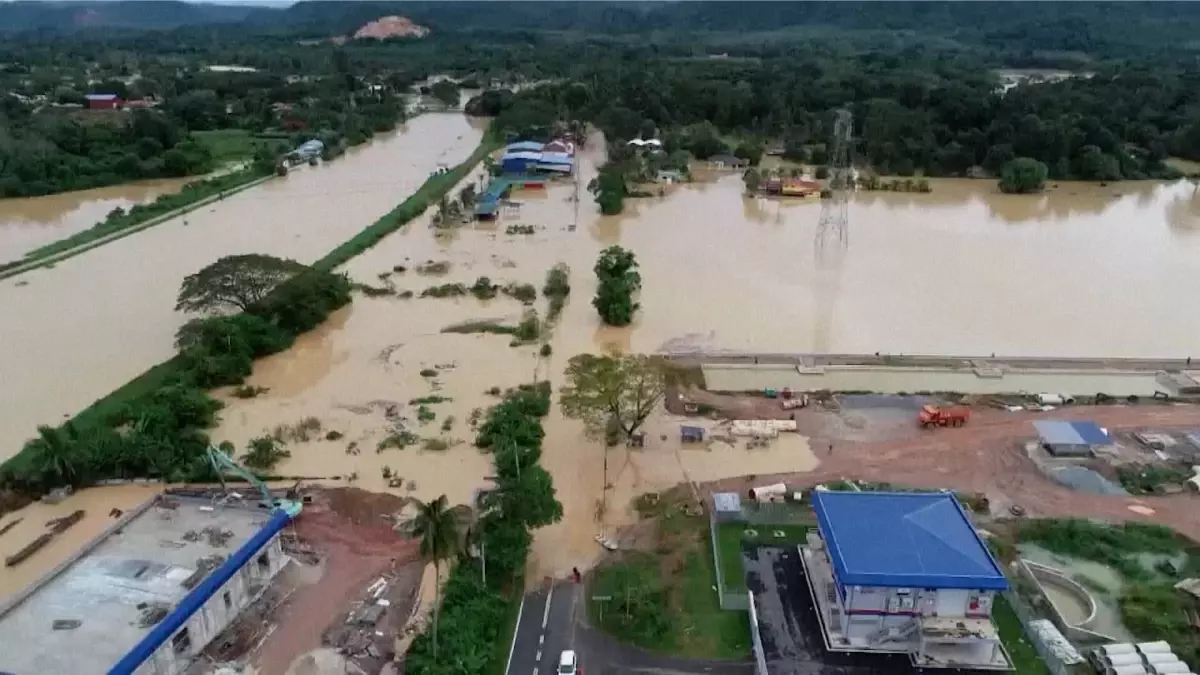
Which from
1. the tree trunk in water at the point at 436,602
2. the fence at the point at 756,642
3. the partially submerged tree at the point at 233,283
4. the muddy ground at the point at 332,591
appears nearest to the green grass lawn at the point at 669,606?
the fence at the point at 756,642

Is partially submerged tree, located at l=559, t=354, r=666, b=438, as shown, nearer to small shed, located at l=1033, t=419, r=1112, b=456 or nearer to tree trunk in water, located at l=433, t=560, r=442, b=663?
tree trunk in water, located at l=433, t=560, r=442, b=663

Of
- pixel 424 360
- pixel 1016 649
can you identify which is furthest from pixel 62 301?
pixel 1016 649

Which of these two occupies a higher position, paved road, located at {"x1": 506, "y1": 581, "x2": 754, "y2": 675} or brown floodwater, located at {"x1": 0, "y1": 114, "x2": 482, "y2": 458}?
brown floodwater, located at {"x1": 0, "y1": 114, "x2": 482, "y2": 458}

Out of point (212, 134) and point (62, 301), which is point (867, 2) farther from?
point (62, 301)

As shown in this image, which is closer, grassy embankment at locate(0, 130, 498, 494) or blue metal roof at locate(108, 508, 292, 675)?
blue metal roof at locate(108, 508, 292, 675)

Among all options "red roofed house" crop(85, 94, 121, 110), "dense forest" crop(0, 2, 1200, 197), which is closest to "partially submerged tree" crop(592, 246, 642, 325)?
"dense forest" crop(0, 2, 1200, 197)

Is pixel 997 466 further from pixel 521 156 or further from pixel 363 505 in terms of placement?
pixel 521 156

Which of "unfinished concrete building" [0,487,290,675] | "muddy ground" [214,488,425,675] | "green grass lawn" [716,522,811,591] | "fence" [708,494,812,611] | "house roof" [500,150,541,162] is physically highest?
"house roof" [500,150,541,162]
